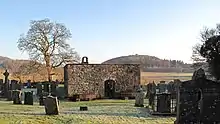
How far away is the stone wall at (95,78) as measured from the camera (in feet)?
129

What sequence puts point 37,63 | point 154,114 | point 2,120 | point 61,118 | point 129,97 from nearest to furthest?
point 2,120
point 61,118
point 154,114
point 129,97
point 37,63

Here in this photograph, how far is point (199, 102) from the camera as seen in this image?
12.9 meters

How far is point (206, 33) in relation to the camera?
5300 cm

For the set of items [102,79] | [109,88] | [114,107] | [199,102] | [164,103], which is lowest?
[114,107]

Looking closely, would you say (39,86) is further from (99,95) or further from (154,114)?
(154,114)

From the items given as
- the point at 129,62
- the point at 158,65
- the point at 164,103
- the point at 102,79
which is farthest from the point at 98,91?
the point at 158,65

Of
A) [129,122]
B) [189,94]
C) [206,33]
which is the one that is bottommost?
[129,122]

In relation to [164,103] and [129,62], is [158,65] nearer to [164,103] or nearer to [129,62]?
[129,62]

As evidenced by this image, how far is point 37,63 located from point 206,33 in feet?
77.8

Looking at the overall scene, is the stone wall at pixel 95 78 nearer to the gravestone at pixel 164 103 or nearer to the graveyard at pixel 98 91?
the graveyard at pixel 98 91

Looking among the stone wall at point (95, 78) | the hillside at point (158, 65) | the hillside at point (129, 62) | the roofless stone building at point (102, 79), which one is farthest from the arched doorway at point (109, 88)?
the hillside at point (158, 65)

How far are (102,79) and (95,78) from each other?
2.45ft

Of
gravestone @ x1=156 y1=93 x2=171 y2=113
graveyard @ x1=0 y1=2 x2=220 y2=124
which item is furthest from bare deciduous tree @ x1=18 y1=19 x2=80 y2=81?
gravestone @ x1=156 y1=93 x2=171 y2=113

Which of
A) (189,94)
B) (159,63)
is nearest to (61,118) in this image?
(189,94)
